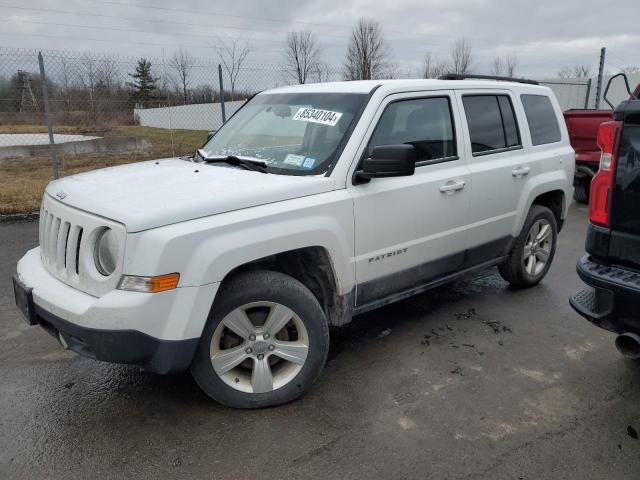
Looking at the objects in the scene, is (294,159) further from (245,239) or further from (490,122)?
(490,122)

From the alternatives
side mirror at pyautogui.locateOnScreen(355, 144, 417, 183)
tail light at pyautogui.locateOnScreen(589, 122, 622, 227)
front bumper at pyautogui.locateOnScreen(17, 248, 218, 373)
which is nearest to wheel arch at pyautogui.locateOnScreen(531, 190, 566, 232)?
tail light at pyautogui.locateOnScreen(589, 122, 622, 227)

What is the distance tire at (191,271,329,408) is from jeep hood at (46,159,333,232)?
0.45 meters

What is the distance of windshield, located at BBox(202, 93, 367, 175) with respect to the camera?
3.40 m

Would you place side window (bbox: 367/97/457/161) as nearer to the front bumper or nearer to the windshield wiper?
the windshield wiper

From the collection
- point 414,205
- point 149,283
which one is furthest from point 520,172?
point 149,283

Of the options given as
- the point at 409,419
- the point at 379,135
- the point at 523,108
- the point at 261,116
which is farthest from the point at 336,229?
the point at 523,108

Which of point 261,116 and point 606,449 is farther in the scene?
point 261,116

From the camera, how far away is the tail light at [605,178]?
A: 108 inches

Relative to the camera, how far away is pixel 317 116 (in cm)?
367

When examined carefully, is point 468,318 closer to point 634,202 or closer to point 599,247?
point 599,247

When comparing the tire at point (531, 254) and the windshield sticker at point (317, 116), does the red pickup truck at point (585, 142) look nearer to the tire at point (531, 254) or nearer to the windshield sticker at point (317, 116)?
the tire at point (531, 254)

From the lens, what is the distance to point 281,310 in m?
3.01

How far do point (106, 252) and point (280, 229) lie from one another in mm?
918

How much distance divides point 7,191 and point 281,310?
8138 mm
